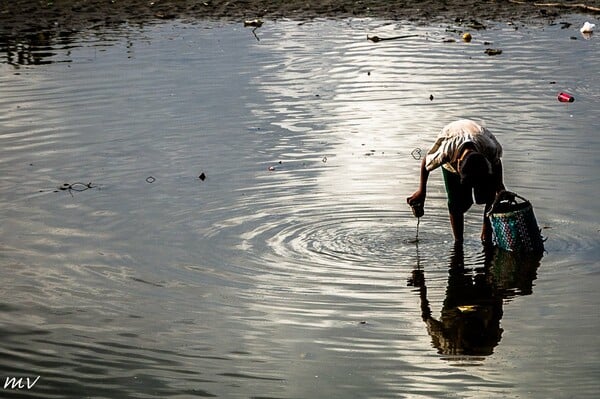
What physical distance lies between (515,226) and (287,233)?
2107 millimetres

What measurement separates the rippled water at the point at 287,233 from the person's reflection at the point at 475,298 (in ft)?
0.08

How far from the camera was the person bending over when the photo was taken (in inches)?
363

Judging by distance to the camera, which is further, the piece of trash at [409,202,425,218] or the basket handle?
the piece of trash at [409,202,425,218]

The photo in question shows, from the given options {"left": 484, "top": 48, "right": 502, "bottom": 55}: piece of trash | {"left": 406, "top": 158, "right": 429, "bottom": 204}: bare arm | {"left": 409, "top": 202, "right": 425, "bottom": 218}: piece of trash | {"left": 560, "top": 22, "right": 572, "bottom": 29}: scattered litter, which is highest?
{"left": 406, "top": 158, "right": 429, "bottom": 204}: bare arm

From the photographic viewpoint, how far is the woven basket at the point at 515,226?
31.8ft

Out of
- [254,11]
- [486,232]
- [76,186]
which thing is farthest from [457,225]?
[254,11]

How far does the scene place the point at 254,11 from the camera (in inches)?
969

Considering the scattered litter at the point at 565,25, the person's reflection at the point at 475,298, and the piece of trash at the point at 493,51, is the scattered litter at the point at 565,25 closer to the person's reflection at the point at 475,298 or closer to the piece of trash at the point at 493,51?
the piece of trash at the point at 493,51

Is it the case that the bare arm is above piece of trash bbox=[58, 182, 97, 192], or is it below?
above

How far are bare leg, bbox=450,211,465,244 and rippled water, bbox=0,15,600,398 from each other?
0.36 ft

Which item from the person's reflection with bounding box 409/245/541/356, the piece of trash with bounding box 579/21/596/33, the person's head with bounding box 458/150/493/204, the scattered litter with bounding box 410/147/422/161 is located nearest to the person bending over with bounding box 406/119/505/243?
the person's head with bounding box 458/150/493/204

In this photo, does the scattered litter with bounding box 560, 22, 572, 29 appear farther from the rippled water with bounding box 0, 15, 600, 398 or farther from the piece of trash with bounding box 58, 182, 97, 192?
the piece of trash with bounding box 58, 182, 97, 192

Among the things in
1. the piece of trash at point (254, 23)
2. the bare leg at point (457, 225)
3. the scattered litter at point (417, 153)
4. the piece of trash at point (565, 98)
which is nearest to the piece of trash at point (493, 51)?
the piece of trash at point (565, 98)

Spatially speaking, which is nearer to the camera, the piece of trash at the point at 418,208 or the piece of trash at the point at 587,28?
the piece of trash at the point at 418,208
